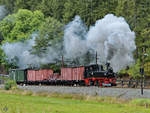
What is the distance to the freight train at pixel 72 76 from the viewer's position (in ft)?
133

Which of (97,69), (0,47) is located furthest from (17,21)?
(97,69)

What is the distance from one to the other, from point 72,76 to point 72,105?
2402 centimetres

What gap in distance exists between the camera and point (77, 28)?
53.5 metres

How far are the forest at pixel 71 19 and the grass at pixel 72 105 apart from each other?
70.8 ft

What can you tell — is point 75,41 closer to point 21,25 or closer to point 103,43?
point 103,43

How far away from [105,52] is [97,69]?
10.7 ft

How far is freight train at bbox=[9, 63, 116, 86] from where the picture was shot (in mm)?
40391

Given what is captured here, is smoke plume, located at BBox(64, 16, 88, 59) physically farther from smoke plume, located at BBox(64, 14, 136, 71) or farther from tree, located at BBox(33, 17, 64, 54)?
tree, located at BBox(33, 17, 64, 54)

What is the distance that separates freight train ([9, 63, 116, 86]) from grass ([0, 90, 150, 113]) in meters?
10.4

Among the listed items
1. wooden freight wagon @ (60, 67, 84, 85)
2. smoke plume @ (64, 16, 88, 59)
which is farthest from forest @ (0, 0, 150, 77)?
wooden freight wagon @ (60, 67, 84, 85)

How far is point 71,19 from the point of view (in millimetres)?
77438

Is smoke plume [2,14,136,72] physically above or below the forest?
below

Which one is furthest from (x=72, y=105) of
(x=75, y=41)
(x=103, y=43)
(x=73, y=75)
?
(x=75, y=41)

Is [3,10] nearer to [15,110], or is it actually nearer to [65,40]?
[65,40]
